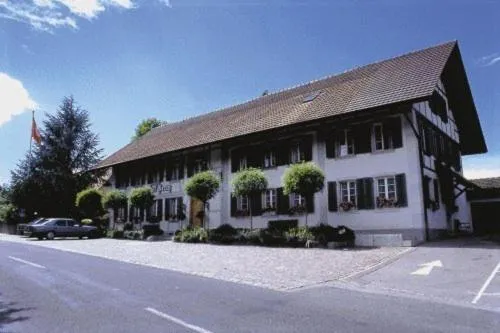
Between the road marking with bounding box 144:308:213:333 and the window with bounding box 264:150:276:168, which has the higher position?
the window with bounding box 264:150:276:168

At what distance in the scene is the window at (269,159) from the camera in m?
24.2

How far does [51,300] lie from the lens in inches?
310

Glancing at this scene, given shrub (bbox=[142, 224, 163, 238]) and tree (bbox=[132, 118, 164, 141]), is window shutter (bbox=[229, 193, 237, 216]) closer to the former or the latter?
shrub (bbox=[142, 224, 163, 238])

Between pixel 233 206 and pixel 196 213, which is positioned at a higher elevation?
pixel 233 206

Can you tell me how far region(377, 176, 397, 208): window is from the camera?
760 inches

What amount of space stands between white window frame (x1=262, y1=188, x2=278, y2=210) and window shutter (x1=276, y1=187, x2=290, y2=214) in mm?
285

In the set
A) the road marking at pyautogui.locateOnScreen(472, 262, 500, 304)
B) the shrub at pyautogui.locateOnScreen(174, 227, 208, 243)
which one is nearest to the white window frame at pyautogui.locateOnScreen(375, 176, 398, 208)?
the road marking at pyautogui.locateOnScreen(472, 262, 500, 304)

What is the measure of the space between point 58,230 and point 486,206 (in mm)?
28566

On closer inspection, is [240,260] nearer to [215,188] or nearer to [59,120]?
[215,188]

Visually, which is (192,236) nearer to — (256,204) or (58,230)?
(256,204)

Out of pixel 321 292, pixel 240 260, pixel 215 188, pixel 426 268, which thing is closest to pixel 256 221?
pixel 215 188

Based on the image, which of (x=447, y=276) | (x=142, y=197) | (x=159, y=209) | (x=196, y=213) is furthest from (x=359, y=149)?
(x=159, y=209)

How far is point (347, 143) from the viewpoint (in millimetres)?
21281

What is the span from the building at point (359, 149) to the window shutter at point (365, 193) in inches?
1.8
